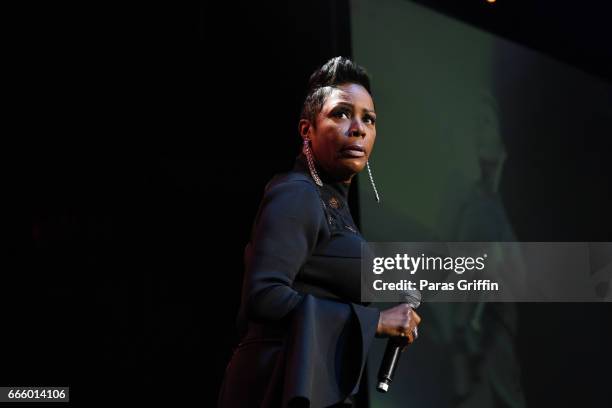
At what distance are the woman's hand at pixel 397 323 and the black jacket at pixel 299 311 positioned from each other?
0.8 inches

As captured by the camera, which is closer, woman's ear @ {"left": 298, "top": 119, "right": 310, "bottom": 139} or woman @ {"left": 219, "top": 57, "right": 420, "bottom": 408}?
woman @ {"left": 219, "top": 57, "right": 420, "bottom": 408}

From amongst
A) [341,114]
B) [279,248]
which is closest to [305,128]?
[341,114]

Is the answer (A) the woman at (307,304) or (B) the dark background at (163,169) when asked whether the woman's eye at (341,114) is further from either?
(B) the dark background at (163,169)

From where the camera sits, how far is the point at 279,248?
110 cm

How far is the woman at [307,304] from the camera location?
42.2 inches

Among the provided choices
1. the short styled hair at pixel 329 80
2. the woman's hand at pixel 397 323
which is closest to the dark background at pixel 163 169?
the short styled hair at pixel 329 80

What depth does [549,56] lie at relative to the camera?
2.83 m

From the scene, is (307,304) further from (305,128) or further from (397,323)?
(305,128)

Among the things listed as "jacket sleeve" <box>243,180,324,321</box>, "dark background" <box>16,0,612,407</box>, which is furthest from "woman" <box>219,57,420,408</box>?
"dark background" <box>16,0,612,407</box>

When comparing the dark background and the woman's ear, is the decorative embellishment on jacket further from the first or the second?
the dark background

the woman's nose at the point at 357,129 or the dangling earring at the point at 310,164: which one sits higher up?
the woman's nose at the point at 357,129

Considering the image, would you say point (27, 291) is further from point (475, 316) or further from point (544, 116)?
point (544, 116)

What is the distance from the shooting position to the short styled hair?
1.33m

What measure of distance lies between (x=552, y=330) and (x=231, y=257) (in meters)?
1.31
